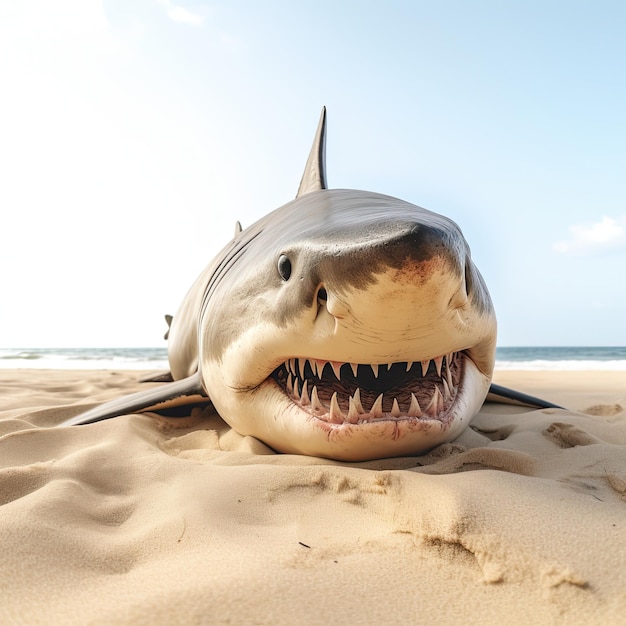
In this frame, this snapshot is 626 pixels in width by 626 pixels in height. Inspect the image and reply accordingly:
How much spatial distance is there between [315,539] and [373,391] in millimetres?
584

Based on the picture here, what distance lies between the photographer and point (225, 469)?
4.75ft

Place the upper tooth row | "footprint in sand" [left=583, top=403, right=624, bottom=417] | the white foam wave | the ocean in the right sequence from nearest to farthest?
the upper tooth row, "footprint in sand" [left=583, top=403, right=624, bottom=417], the white foam wave, the ocean

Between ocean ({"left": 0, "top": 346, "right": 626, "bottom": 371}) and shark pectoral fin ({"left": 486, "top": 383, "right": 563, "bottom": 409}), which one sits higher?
shark pectoral fin ({"left": 486, "top": 383, "right": 563, "bottom": 409})

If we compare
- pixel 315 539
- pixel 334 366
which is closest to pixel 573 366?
pixel 334 366

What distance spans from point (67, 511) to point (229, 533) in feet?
1.33

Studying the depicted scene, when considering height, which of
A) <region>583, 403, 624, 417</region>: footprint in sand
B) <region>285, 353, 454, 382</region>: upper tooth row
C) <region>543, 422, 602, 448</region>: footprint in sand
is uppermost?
<region>285, 353, 454, 382</region>: upper tooth row

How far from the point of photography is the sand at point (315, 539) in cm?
75

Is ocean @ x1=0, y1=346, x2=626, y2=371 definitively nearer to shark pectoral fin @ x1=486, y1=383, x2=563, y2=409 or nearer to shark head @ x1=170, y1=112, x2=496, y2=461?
shark pectoral fin @ x1=486, y1=383, x2=563, y2=409

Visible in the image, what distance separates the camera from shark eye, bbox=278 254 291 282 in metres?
1.52

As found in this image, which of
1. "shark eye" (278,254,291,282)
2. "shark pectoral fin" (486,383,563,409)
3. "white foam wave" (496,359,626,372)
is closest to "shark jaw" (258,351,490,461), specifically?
"shark eye" (278,254,291,282)

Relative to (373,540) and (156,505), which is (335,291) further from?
(156,505)

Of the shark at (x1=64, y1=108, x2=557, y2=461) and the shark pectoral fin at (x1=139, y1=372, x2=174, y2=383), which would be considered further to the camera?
the shark pectoral fin at (x1=139, y1=372, x2=174, y2=383)

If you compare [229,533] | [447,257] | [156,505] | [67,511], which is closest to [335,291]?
[447,257]

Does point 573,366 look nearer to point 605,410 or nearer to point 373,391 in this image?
point 605,410
